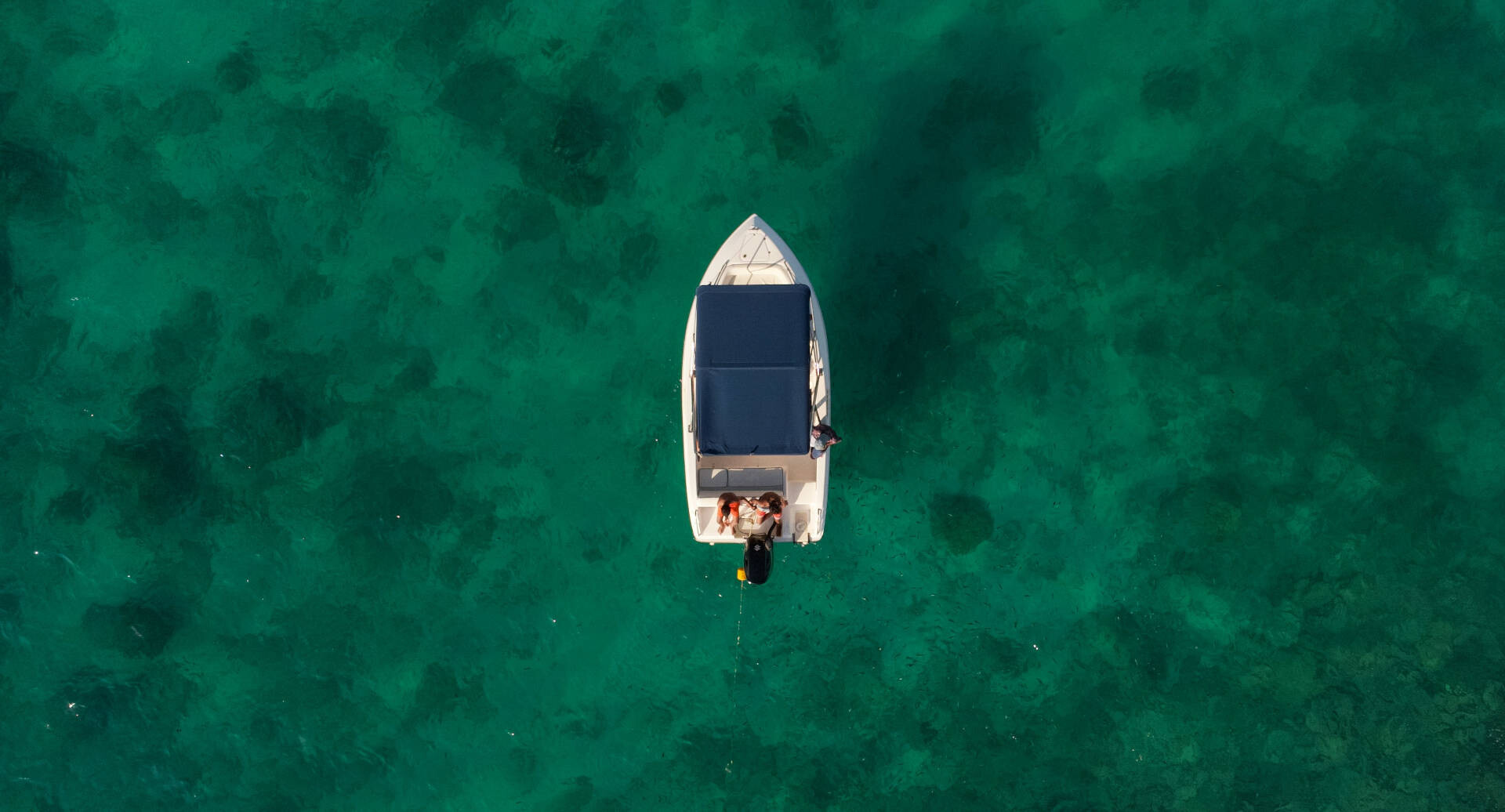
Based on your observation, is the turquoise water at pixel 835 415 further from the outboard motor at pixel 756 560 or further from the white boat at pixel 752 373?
the white boat at pixel 752 373

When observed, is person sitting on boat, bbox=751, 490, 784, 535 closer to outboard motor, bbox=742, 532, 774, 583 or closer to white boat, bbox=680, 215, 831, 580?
white boat, bbox=680, 215, 831, 580

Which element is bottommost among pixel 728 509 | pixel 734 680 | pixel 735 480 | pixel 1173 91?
pixel 734 680

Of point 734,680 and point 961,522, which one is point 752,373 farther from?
point 734,680

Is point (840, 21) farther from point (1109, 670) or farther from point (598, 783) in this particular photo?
point (598, 783)

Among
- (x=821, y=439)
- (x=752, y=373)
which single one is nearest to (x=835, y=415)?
(x=821, y=439)

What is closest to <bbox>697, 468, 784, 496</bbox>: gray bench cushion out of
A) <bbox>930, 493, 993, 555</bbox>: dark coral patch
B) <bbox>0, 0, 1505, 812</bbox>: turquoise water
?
<bbox>0, 0, 1505, 812</bbox>: turquoise water

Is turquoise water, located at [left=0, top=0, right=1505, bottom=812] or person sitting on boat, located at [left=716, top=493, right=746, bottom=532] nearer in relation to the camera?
person sitting on boat, located at [left=716, top=493, right=746, bottom=532]
